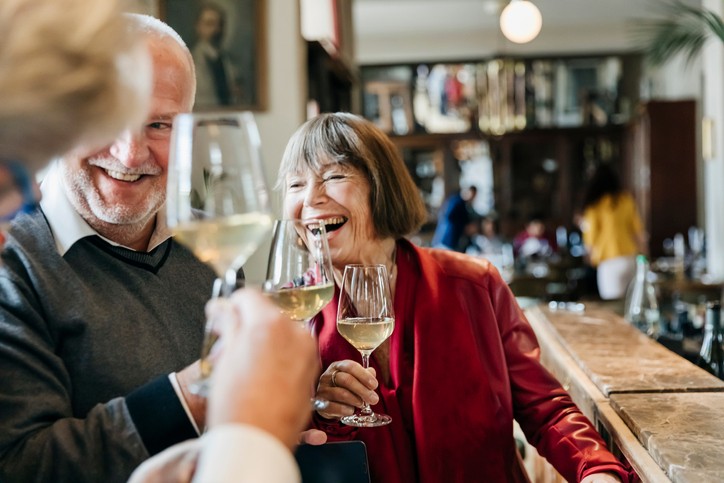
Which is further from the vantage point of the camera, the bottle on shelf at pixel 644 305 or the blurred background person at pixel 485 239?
the blurred background person at pixel 485 239

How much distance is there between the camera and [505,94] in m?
11.2

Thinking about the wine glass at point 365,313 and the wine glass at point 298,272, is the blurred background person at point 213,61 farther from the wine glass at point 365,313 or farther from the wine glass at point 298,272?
the wine glass at point 298,272

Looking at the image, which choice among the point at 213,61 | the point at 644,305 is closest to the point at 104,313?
the point at 644,305

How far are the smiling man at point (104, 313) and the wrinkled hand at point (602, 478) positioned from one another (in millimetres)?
751

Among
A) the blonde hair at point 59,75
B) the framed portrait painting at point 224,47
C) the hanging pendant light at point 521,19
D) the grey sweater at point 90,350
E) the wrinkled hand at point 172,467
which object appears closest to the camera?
the blonde hair at point 59,75

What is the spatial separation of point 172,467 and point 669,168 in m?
9.84

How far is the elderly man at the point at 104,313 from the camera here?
42.3 inches

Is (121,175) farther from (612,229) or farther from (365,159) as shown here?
(612,229)

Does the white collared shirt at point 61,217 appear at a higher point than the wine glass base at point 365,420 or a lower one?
higher

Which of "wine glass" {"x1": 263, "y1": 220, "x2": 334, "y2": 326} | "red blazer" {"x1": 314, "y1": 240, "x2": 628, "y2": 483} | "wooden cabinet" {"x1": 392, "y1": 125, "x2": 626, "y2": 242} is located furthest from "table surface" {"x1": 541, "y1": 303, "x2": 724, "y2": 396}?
"wooden cabinet" {"x1": 392, "y1": 125, "x2": 626, "y2": 242}

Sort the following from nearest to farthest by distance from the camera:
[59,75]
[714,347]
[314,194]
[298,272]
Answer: [59,75], [298,272], [314,194], [714,347]

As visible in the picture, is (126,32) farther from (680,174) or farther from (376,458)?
(680,174)

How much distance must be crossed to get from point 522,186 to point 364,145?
990cm

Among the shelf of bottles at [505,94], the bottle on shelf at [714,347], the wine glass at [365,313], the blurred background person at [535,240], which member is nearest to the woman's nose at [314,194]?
the wine glass at [365,313]
